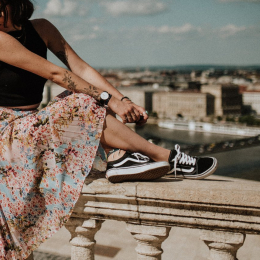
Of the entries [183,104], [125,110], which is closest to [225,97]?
[183,104]

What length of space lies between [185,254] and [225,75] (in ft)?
185

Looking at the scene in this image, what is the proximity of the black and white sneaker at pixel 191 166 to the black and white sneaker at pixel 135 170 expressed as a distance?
7 cm

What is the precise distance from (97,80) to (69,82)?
141 millimetres

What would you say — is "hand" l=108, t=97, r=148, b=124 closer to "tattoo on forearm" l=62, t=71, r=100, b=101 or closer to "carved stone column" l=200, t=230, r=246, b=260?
"tattoo on forearm" l=62, t=71, r=100, b=101

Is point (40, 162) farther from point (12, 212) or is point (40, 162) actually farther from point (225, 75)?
point (225, 75)

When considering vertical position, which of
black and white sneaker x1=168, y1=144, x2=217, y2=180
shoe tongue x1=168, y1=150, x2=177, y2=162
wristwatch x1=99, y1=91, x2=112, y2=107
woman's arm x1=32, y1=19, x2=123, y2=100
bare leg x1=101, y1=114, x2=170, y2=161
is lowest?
black and white sneaker x1=168, y1=144, x2=217, y2=180

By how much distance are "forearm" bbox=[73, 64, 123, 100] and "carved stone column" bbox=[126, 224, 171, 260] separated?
0.34 m

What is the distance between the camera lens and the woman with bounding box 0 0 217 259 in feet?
2.77

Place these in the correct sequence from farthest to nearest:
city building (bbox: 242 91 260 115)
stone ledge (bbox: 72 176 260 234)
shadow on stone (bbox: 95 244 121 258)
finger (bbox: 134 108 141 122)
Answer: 1. city building (bbox: 242 91 260 115)
2. shadow on stone (bbox: 95 244 121 258)
3. finger (bbox: 134 108 141 122)
4. stone ledge (bbox: 72 176 260 234)

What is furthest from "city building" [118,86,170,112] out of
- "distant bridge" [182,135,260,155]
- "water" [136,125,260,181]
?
"distant bridge" [182,135,260,155]

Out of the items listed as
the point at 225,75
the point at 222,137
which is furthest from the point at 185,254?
the point at 225,75

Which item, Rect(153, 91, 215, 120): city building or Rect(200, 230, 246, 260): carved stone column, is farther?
Rect(153, 91, 215, 120): city building

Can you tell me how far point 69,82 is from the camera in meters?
0.92

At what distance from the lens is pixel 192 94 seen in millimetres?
40531
